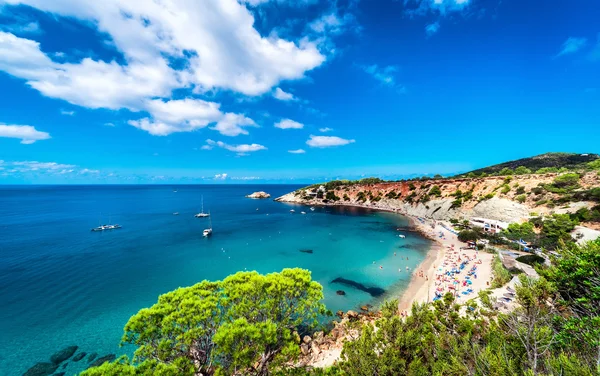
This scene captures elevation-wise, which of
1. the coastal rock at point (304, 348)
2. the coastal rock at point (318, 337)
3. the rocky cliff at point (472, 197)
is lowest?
the coastal rock at point (304, 348)

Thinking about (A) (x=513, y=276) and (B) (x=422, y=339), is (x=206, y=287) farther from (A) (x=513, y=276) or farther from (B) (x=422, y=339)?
(A) (x=513, y=276)

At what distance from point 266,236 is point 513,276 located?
5101cm

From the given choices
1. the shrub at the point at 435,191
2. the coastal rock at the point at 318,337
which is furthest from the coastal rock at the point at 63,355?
the shrub at the point at 435,191

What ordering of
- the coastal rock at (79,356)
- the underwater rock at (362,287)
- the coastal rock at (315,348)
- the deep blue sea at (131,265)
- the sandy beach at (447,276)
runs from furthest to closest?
1. the underwater rock at (362,287)
2. the sandy beach at (447,276)
3. the deep blue sea at (131,265)
4. the coastal rock at (315,348)
5. the coastal rock at (79,356)

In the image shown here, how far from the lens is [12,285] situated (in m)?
33.7

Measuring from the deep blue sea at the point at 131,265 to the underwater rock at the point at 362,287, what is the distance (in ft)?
2.76

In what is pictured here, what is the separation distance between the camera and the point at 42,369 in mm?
19375

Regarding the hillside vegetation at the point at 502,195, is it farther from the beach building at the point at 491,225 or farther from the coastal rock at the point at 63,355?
the coastal rock at the point at 63,355

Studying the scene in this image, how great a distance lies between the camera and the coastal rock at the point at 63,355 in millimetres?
20305

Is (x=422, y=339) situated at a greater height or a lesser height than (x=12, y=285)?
greater

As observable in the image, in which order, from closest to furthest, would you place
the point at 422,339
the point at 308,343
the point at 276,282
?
1. the point at 422,339
2. the point at 276,282
3. the point at 308,343

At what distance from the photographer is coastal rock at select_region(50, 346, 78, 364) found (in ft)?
66.6

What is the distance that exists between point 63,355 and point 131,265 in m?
24.1

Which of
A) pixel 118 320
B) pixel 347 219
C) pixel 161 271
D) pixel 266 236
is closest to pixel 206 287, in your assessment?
pixel 118 320
